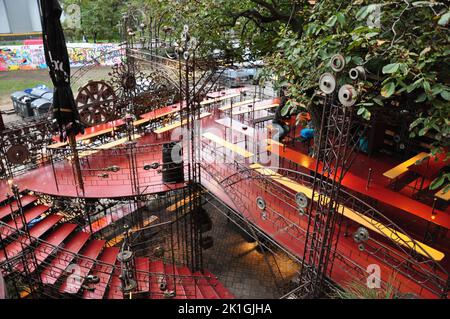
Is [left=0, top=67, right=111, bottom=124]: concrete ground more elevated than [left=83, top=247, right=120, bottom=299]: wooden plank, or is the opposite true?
[left=0, top=67, right=111, bottom=124]: concrete ground

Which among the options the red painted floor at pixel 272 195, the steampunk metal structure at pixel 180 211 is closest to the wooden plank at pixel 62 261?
the steampunk metal structure at pixel 180 211

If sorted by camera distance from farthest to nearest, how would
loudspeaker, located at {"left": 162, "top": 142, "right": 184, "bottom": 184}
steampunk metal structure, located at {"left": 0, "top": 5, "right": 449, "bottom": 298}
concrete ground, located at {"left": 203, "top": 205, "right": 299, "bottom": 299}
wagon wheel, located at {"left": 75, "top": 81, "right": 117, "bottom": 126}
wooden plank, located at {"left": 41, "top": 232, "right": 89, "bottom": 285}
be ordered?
wagon wheel, located at {"left": 75, "top": 81, "right": 117, "bottom": 126}
concrete ground, located at {"left": 203, "top": 205, "right": 299, "bottom": 299}
loudspeaker, located at {"left": 162, "top": 142, "right": 184, "bottom": 184}
wooden plank, located at {"left": 41, "top": 232, "right": 89, "bottom": 285}
steampunk metal structure, located at {"left": 0, "top": 5, "right": 449, "bottom": 298}

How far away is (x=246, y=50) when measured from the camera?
13.8 meters

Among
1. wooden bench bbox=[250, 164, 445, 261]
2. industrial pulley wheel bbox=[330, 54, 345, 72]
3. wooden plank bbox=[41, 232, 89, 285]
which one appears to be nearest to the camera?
industrial pulley wheel bbox=[330, 54, 345, 72]

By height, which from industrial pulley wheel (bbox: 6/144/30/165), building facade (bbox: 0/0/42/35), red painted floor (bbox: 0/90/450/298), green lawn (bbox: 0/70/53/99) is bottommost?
green lawn (bbox: 0/70/53/99)

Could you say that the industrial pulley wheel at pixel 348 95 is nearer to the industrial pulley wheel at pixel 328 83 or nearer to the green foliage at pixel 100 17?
the industrial pulley wheel at pixel 328 83

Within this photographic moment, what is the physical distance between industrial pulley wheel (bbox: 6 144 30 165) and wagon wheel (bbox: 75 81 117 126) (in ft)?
8.32

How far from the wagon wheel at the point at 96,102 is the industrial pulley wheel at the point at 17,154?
254 cm

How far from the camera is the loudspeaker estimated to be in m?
9.50

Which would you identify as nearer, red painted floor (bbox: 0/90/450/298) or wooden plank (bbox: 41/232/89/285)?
red painted floor (bbox: 0/90/450/298)

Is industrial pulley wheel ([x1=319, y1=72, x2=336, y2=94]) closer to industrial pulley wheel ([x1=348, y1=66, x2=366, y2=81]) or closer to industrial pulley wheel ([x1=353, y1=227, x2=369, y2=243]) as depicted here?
industrial pulley wheel ([x1=348, y1=66, x2=366, y2=81])

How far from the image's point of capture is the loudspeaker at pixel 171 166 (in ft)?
31.2

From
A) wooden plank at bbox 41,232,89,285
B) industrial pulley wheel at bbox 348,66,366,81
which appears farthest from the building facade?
industrial pulley wheel at bbox 348,66,366,81

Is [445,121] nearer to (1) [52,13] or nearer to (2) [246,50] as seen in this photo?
(1) [52,13]
